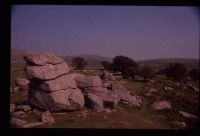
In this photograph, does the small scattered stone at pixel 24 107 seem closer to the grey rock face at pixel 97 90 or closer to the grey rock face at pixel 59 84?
the grey rock face at pixel 59 84

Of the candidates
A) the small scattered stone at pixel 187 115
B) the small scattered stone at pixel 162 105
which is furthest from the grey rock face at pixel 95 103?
the small scattered stone at pixel 187 115

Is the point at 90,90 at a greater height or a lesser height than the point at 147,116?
greater

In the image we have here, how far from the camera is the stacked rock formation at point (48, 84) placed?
5422mm

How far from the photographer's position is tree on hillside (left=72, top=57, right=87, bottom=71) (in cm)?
545

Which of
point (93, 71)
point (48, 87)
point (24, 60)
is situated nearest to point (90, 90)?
point (93, 71)

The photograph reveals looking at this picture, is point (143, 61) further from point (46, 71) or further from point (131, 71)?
point (46, 71)

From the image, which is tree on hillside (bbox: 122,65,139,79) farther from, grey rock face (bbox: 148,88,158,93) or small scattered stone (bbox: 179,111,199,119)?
small scattered stone (bbox: 179,111,199,119)

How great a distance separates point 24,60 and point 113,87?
1.47m

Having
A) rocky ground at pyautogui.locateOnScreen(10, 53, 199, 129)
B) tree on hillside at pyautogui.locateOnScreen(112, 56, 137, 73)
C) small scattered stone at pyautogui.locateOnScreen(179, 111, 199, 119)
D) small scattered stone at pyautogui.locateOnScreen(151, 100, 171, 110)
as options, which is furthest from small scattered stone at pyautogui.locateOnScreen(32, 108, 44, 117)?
small scattered stone at pyautogui.locateOnScreen(179, 111, 199, 119)

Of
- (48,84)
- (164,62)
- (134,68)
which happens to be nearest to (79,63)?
(48,84)

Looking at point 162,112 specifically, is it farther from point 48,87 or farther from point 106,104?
point 48,87

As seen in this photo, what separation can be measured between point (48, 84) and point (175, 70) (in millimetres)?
2012

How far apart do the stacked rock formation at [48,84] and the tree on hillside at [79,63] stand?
5.5 inches
